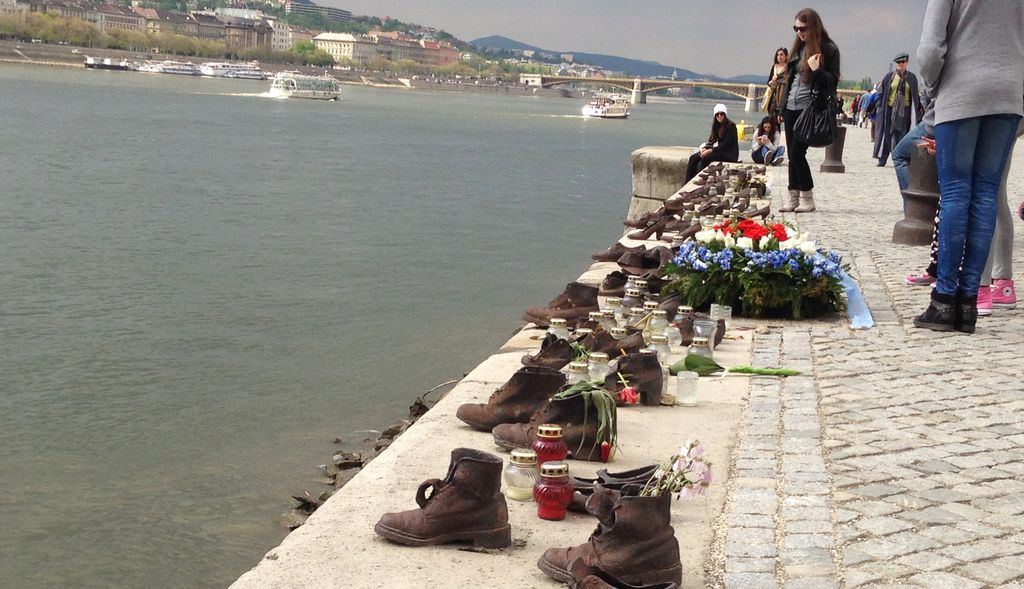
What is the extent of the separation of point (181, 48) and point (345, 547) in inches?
7504

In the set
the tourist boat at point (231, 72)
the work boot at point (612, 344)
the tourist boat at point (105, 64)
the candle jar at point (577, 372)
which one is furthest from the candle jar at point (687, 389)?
the tourist boat at point (231, 72)

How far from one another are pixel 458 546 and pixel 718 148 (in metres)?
14.4

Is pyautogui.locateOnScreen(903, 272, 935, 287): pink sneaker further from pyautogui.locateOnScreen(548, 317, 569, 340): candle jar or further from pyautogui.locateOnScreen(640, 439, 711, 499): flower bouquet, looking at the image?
pyautogui.locateOnScreen(640, 439, 711, 499): flower bouquet

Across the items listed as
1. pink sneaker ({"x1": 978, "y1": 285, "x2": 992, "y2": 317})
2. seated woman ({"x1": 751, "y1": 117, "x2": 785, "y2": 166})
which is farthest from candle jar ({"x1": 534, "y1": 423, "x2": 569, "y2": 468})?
seated woman ({"x1": 751, "y1": 117, "x2": 785, "y2": 166})

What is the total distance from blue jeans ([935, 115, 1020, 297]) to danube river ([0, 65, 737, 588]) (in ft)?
11.8

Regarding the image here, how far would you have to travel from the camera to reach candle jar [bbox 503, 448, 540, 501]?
407 cm

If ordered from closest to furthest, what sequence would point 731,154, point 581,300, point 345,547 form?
point 345,547 < point 581,300 < point 731,154

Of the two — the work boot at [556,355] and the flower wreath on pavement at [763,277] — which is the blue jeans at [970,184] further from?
the work boot at [556,355]

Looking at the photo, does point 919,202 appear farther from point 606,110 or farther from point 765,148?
point 606,110

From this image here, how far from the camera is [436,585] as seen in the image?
3.45 meters

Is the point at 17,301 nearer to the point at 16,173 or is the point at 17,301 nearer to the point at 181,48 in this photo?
the point at 16,173

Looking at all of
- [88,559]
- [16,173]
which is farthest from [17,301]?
[16,173]

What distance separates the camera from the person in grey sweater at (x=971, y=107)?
6723 millimetres

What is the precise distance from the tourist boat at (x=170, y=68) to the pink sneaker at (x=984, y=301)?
15605cm
